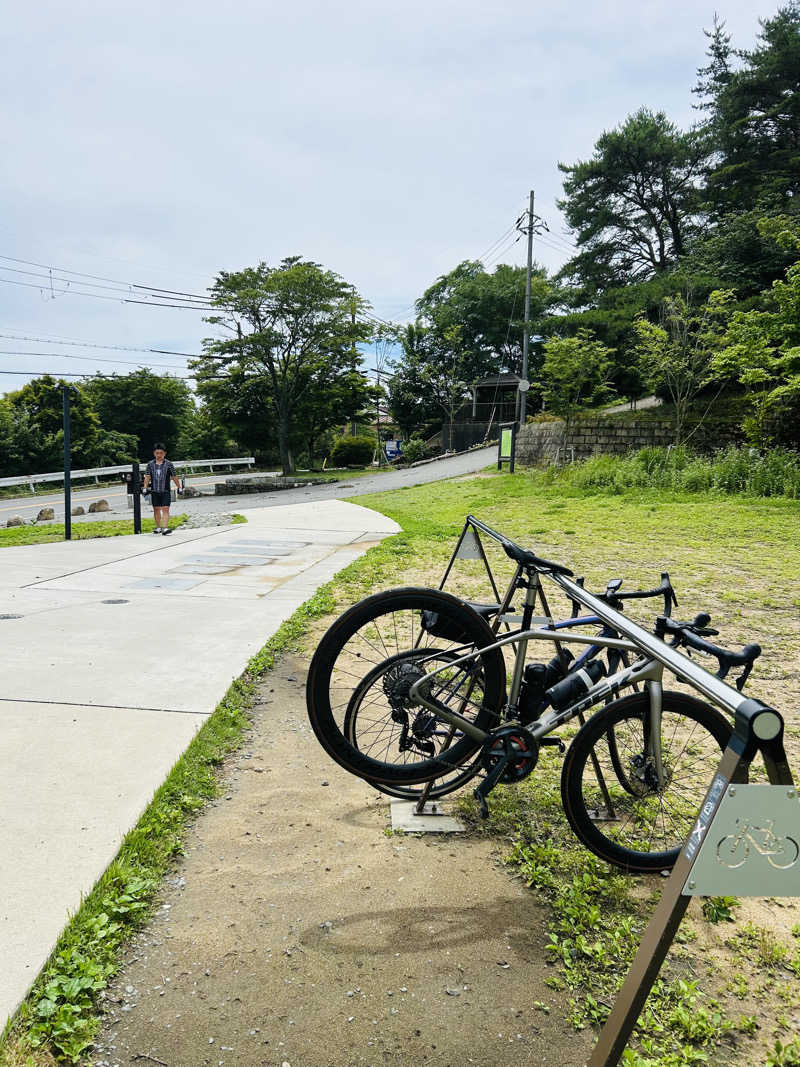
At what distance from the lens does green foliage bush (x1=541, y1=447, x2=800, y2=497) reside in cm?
1397

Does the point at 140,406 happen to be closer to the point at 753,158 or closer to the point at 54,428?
the point at 54,428

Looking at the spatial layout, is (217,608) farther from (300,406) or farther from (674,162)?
(674,162)

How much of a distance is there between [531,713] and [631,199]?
39.6m

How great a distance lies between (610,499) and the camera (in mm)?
14469

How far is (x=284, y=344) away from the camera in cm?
3438

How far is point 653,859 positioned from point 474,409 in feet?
156

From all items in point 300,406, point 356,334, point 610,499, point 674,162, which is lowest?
point 610,499

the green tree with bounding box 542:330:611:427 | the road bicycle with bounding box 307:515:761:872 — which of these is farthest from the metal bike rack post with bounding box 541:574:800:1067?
the green tree with bounding box 542:330:611:427

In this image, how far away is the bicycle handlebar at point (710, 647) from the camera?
1870mm

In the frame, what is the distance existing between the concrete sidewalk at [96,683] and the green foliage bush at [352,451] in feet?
112

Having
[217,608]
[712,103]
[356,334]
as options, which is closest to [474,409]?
[356,334]

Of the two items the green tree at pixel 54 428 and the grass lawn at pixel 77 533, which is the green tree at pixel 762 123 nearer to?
the grass lawn at pixel 77 533

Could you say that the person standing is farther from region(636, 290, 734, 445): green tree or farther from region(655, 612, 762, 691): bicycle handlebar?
region(636, 290, 734, 445): green tree

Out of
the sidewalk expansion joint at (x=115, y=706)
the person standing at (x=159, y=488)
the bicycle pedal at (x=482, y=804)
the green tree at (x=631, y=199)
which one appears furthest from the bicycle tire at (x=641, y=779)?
the green tree at (x=631, y=199)
